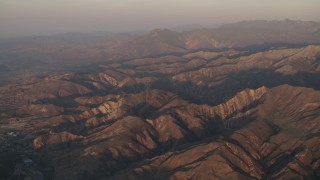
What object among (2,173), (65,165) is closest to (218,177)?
(65,165)

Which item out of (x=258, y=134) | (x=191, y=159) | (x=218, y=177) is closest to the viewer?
(x=218, y=177)

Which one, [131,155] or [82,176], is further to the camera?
[131,155]

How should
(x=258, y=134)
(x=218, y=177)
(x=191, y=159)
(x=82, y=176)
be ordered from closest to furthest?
(x=218, y=177) → (x=191, y=159) → (x=82, y=176) → (x=258, y=134)

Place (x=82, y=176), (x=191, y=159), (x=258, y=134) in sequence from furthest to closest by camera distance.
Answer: (x=258, y=134) → (x=82, y=176) → (x=191, y=159)

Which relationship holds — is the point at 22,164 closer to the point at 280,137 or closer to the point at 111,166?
the point at 111,166

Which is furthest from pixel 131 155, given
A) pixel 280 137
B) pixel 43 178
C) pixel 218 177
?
pixel 280 137

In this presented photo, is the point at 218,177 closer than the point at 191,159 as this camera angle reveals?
Yes

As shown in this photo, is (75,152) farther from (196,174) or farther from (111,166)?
(196,174)

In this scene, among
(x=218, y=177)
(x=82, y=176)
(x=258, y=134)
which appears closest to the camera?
(x=218, y=177)
